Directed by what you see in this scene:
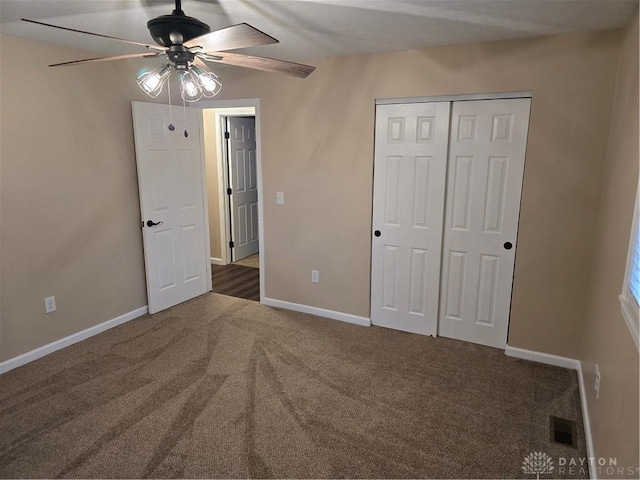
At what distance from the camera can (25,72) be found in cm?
297

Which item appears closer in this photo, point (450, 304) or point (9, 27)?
point (9, 27)

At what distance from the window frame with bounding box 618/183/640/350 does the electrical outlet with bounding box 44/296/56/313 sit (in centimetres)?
373

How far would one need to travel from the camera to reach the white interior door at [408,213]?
3365mm

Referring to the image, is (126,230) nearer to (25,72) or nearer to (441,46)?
(25,72)

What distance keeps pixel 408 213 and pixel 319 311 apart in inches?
52.1

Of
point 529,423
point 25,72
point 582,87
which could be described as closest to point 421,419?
point 529,423

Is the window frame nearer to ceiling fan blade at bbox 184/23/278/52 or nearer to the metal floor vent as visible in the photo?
the metal floor vent

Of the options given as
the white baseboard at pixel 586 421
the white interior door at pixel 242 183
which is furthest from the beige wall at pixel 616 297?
the white interior door at pixel 242 183

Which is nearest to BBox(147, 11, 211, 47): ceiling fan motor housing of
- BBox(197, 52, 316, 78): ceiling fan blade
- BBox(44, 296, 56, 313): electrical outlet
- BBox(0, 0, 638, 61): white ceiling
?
BBox(197, 52, 316, 78): ceiling fan blade

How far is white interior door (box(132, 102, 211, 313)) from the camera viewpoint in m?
3.88

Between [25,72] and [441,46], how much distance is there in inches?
119

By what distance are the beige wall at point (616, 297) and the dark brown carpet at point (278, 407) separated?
44 centimetres

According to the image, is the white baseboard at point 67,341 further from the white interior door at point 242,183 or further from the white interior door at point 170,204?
the white interior door at point 242,183

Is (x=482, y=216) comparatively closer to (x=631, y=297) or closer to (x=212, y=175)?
(x=631, y=297)
